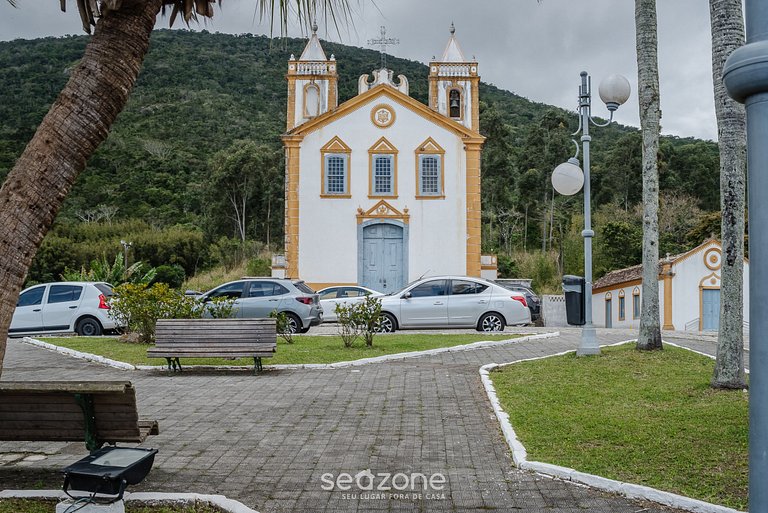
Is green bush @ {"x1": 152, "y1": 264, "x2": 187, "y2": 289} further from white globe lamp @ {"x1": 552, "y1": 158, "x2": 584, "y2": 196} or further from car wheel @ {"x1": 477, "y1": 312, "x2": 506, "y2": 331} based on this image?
white globe lamp @ {"x1": 552, "y1": 158, "x2": 584, "y2": 196}

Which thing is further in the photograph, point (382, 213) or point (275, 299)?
point (382, 213)

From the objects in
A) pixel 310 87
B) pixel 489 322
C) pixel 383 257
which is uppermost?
pixel 310 87

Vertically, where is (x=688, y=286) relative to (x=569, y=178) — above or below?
below

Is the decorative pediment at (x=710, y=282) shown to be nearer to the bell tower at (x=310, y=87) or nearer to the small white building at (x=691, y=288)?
the small white building at (x=691, y=288)

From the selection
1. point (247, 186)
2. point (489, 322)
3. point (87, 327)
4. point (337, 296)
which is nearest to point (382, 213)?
point (337, 296)

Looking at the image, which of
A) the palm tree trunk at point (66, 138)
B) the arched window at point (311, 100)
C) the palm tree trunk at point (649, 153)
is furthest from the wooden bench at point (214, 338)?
the arched window at point (311, 100)

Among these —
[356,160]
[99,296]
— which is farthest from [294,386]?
[356,160]

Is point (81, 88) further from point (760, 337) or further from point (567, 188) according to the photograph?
point (567, 188)

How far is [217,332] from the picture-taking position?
38.2ft

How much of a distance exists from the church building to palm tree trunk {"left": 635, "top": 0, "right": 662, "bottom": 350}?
1865cm

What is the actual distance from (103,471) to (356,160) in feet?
90.9

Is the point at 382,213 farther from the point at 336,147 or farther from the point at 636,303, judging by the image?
the point at 636,303

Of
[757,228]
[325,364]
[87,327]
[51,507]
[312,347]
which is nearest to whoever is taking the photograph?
[757,228]

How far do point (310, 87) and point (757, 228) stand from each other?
33.2 meters
